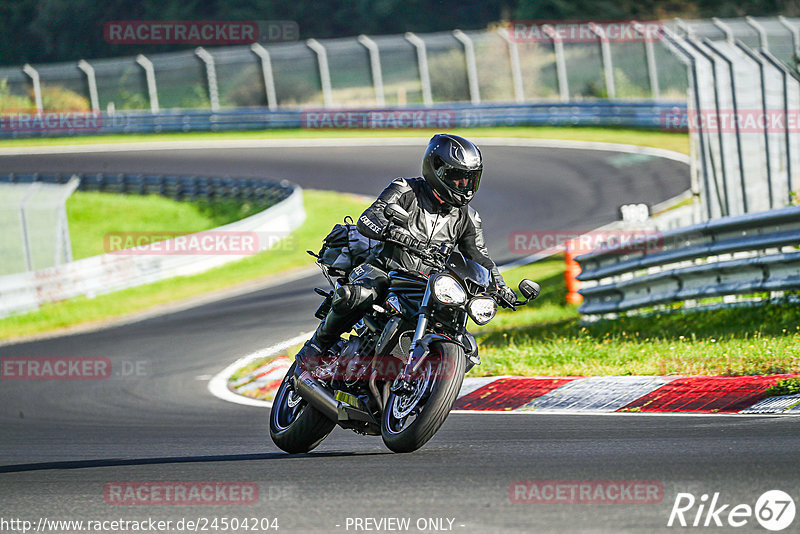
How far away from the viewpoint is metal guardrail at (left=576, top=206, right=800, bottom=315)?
34.4ft

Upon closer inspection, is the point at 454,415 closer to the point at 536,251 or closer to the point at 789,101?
the point at 789,101

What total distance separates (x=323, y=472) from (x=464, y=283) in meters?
1.29

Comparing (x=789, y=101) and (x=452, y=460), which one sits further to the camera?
(x=789, y=101)

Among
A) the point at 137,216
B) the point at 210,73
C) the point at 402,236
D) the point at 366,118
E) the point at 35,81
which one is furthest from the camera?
the point at 35,81

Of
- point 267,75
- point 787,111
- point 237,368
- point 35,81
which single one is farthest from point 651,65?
point 237,368

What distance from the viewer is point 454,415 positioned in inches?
352

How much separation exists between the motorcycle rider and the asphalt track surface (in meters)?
0.92

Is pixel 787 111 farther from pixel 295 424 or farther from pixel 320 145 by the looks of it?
pixel 320 145

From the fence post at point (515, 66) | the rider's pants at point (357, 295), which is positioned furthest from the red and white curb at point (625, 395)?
the fence post at point (515, 66)

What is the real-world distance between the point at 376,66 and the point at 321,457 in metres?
35.4

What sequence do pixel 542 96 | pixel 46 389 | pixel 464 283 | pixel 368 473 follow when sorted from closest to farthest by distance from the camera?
1. pixel 368 473
2. pixel 464 283
3. pixel 46 389
4. pixel 542 96

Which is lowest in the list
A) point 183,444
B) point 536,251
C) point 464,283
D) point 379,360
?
point 536,251

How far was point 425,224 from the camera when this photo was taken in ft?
23.1

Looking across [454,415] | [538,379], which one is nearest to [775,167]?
[538,379]
